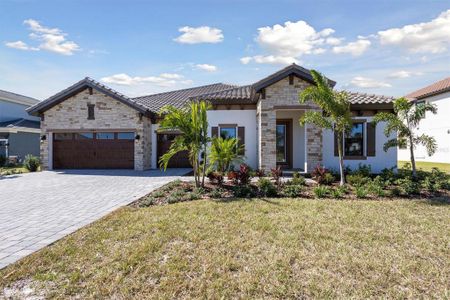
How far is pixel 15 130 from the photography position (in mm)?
24281

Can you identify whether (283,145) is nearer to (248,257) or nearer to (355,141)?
(355,141)

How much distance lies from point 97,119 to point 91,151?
2.20 meters

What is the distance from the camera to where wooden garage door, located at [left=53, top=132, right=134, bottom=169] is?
17891mm

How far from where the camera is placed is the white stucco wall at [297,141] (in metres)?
15.8

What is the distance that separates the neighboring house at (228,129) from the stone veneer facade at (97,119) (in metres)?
0.06

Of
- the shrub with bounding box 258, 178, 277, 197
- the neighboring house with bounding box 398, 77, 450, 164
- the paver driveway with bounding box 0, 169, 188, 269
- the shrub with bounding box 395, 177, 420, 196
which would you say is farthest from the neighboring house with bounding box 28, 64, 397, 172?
the neighboring house with bounding box 398, 77, 450, 164

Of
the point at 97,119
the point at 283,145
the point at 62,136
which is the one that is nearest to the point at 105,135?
the point at 97,119

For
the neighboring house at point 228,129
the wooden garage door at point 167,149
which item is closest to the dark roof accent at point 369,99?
the neighboring house at point 228,129

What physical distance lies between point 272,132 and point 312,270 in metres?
9.96

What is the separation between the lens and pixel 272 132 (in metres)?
13.4

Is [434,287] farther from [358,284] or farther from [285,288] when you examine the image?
[285,288]

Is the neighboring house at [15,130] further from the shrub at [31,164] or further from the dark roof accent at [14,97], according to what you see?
the shrub at [31,164]

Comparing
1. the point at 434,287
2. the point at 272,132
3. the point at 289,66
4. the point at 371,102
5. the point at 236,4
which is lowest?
the point at 434,287

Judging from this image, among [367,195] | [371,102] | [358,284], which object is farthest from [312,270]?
[371,102]
